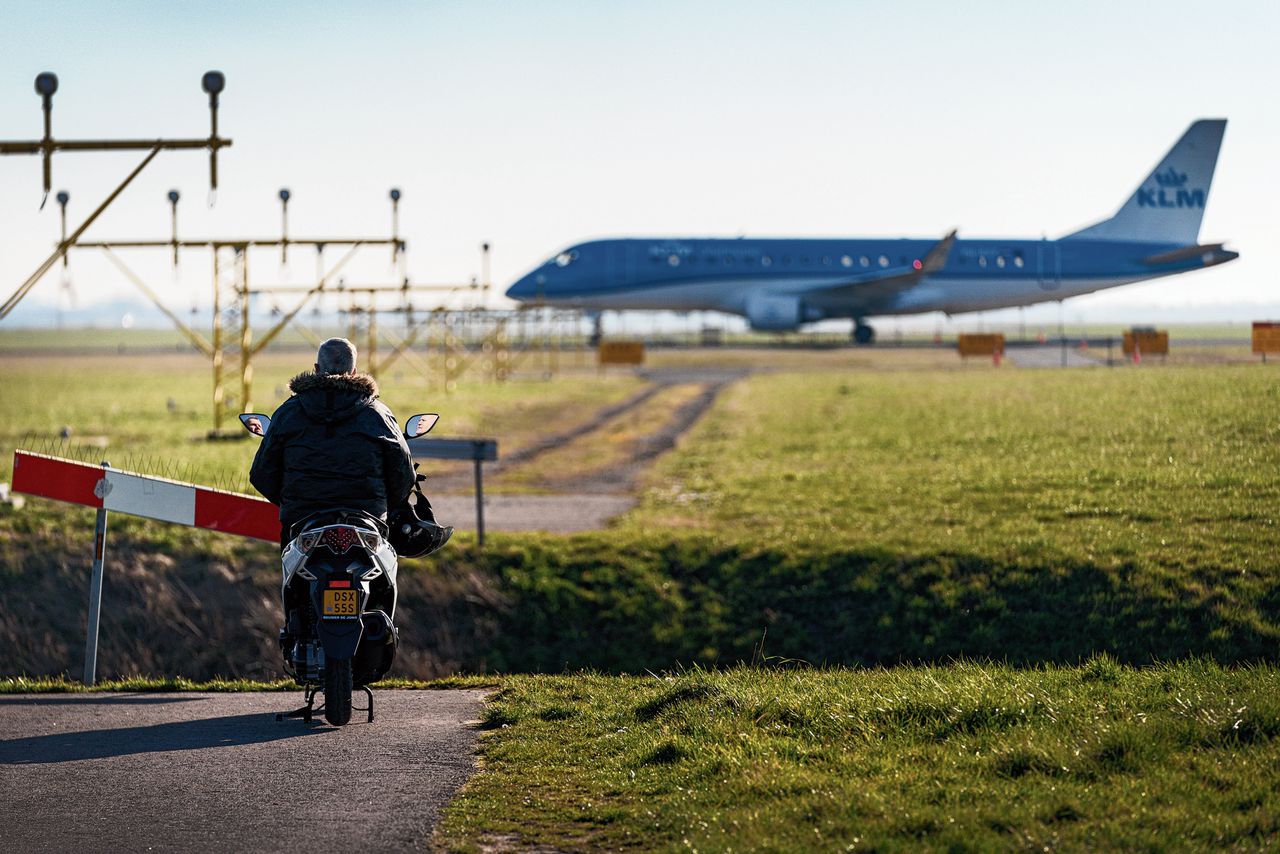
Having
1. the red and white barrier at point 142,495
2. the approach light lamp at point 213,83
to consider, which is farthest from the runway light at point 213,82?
the red and white barrier at point 142,495

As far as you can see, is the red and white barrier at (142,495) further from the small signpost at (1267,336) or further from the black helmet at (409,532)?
the small signpost at (1267,336)

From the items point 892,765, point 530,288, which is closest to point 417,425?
point 892,765

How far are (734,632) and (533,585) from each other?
7.37 ft

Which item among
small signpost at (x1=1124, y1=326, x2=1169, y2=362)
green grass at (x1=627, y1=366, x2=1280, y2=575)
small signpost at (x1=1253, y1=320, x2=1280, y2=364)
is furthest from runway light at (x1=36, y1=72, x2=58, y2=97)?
small signpost at (x1=1124, y1=326, x2=1169, y2=362)

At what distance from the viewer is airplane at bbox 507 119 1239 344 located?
200 ft

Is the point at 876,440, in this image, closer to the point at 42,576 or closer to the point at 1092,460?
the point at 1092,460

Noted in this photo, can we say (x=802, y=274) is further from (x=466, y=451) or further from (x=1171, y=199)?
(x=466, y=451)

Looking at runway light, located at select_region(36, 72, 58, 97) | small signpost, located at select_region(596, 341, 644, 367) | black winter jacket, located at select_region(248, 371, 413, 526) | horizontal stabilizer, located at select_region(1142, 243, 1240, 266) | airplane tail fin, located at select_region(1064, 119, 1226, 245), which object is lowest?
black winter jacket, located at select_region(248, 371, 413, 526)

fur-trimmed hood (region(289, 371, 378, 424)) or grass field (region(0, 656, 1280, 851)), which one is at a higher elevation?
fur-trimmed hood (region(289, 371, 378, 424))

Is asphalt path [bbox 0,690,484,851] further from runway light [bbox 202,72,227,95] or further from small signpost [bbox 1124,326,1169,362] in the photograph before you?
small signpost [bbox 1124,326,1169,362]

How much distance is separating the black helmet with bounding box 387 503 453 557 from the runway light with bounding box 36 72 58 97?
8.64 m

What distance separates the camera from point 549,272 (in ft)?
202

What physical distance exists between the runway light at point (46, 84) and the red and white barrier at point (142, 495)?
5891mm

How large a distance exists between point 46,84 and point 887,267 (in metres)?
51.6
